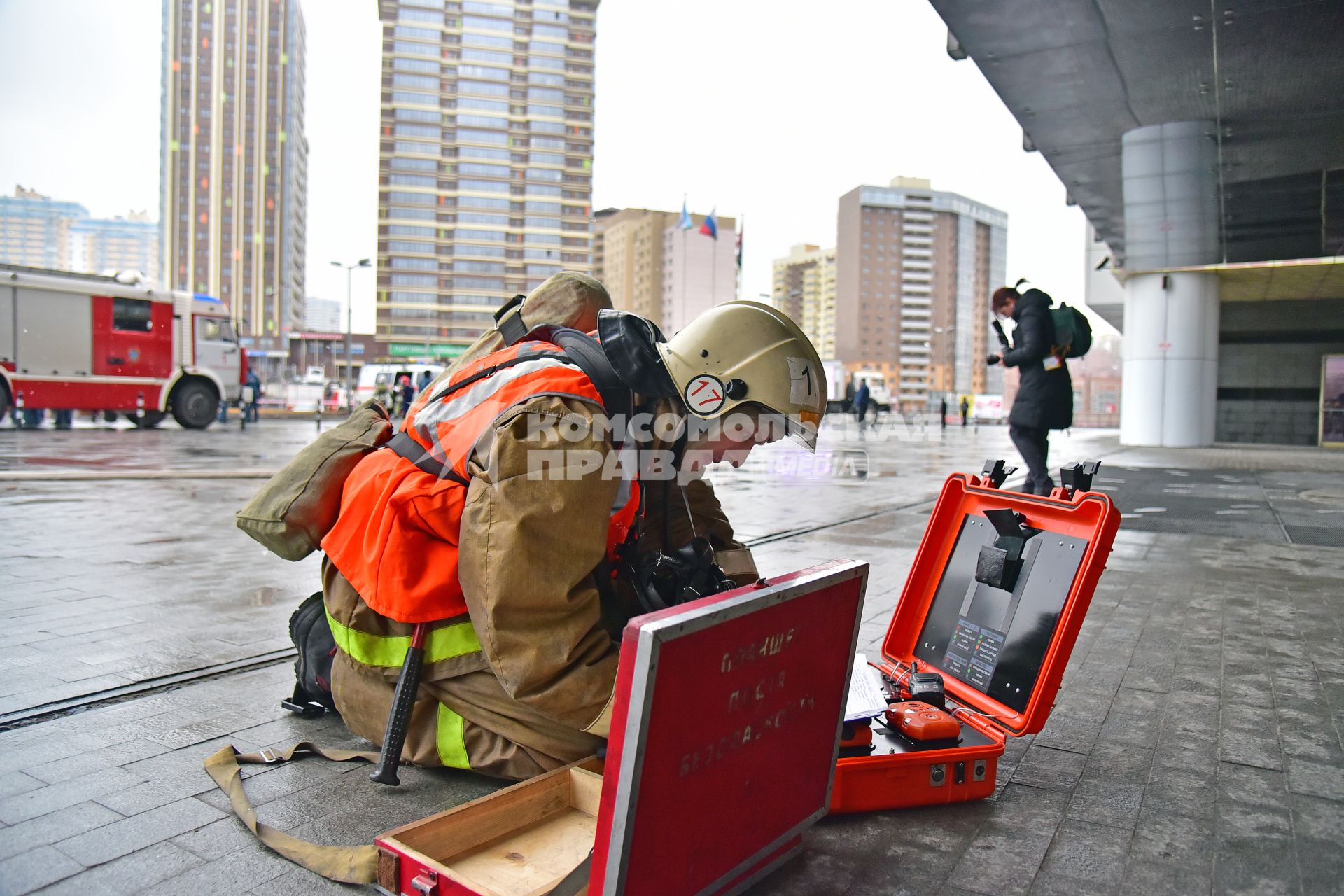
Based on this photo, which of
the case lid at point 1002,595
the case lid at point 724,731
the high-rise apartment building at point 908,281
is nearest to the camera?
the case lid at point 724,731

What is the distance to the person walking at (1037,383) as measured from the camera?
707 centimetres

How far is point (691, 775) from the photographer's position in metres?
1.66

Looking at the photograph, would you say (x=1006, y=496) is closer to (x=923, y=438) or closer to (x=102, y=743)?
(x=102, y=743)

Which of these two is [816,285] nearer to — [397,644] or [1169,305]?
[1169,305]

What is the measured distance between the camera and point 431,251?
10488 centimetres

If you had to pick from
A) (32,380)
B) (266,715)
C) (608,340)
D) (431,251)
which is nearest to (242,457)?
(32,380)

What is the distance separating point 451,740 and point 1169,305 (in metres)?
22.5

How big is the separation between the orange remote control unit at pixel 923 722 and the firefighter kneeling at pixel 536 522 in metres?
0.65

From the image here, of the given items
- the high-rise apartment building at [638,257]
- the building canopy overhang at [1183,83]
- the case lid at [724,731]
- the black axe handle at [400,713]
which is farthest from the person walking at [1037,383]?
the high-rise apartment building at [638,257]

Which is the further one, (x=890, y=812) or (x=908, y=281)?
(x=908, y=281)

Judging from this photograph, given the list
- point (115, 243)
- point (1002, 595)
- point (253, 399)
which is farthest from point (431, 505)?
point (115, 243)

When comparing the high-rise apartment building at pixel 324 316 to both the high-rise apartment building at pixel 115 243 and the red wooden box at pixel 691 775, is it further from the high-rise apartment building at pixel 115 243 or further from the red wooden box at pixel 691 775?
the red wooden box at pixel 691 775

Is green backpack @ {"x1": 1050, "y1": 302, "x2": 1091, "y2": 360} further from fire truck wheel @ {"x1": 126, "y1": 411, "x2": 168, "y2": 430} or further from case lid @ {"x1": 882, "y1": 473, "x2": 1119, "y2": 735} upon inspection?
fire truck wheel @ {"x1": 126, "y1": 411, "x2": 168, "y2": 430}

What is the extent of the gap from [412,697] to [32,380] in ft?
71.7
